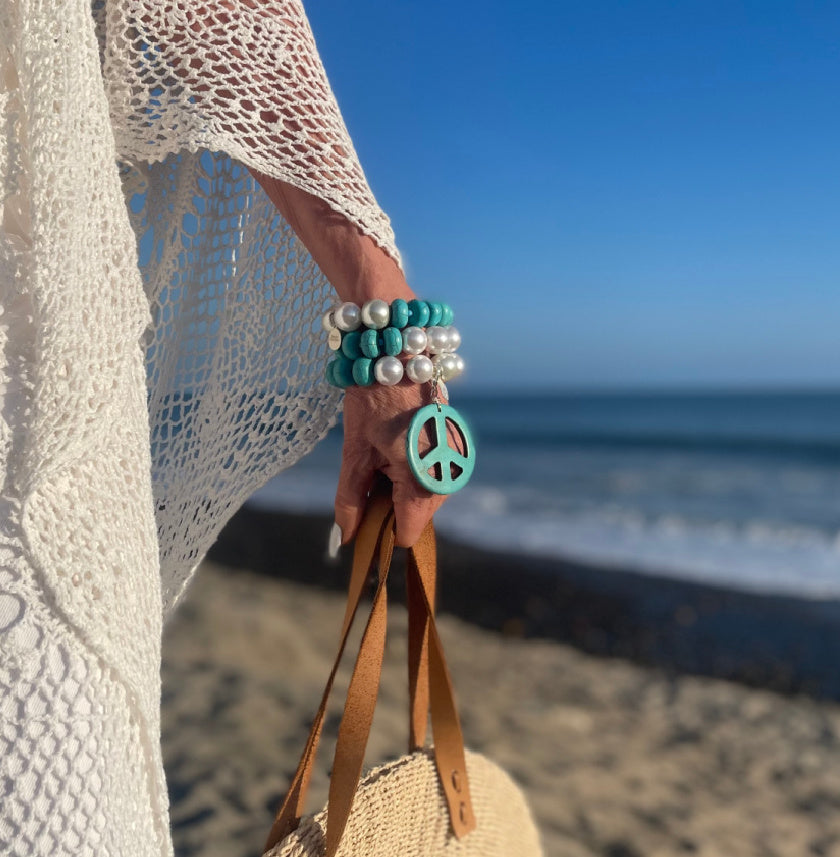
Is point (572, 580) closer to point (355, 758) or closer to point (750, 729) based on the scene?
point (750, 729)

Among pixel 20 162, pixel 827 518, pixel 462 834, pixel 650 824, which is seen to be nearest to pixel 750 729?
pixel 650 824

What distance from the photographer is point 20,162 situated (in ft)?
2.65

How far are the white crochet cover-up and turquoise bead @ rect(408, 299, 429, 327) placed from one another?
0.09 meters

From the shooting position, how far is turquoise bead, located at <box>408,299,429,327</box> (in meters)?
1.00

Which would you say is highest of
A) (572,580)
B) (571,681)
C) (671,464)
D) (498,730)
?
(498,730)

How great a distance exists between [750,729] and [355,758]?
351 centimetres

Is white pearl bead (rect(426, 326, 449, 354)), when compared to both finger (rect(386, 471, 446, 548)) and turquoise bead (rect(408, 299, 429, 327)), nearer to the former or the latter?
turquoise bead (rect(408, 299, 429, 327))

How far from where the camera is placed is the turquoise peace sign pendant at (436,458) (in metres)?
0.96

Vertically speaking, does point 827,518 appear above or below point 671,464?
above

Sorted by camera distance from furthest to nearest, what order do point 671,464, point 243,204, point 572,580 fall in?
point 671,464, point 572,580, point 243,204

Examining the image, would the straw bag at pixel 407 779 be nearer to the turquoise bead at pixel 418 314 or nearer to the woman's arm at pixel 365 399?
the woman's arm at pixel 365 399

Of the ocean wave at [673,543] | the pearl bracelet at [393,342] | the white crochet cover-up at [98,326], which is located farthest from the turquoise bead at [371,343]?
the ocean wave at [673,543]

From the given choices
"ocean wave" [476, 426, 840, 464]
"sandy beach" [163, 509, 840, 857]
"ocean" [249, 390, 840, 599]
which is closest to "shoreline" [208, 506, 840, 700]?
"sandy beach" [163, 509, 840, 857]

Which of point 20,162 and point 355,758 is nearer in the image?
point 20,162
